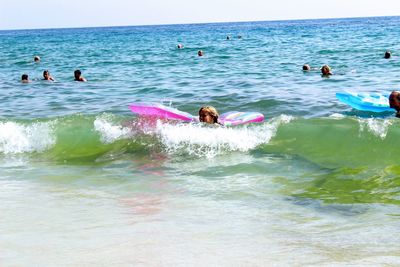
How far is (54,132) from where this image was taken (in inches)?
400

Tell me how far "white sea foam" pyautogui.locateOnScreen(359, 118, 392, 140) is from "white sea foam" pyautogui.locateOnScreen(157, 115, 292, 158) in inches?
50.4

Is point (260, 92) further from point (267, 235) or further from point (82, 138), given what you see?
point (267, 235)

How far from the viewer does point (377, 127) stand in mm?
8359

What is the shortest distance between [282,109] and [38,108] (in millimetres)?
5618

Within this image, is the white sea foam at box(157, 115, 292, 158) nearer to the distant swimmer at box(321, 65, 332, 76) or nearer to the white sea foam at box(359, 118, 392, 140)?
the white sea foam at box(359, 118, 392, 140)

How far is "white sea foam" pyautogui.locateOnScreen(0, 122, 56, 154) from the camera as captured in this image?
370 inches

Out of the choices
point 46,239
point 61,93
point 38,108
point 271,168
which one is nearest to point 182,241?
point 46,239

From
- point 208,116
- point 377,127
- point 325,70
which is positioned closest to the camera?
point 377,127

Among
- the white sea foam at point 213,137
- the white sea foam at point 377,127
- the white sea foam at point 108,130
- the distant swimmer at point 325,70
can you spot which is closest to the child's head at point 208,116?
the white sea foam at point 213,137

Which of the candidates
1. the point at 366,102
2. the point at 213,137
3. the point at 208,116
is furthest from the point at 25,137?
the point at 366,102

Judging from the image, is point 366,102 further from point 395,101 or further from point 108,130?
point 108,130

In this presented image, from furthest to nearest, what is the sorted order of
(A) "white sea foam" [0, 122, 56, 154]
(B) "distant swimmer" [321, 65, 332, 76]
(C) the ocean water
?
(B) "distant swimmer" [321, 65, 332, 76] < (A) "white sea foam" [0, 122, 56, 154] < (C) the ocean water

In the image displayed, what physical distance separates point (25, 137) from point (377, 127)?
5.64 metres

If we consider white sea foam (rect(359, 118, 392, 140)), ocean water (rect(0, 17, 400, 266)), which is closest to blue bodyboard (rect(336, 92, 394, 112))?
ocean water (rect(0, 17, 400, 266))
